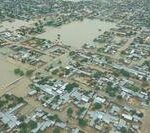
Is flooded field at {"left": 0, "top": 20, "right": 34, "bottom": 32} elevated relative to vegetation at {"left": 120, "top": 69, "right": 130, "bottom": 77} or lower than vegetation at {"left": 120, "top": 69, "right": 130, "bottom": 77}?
lower

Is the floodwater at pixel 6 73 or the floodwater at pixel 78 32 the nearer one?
the floodwater at pixel 6 73

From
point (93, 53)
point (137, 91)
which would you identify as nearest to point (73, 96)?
point (137, 91)

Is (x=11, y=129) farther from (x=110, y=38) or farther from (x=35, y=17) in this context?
(x=35, y=17)

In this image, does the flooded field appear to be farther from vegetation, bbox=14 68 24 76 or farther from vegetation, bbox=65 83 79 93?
vegetation, bbox=65 83 79 93

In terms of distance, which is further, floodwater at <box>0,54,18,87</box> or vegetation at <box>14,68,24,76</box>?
vegetation at <box>14,68,24,76</box>

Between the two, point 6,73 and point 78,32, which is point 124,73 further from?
point 78,32

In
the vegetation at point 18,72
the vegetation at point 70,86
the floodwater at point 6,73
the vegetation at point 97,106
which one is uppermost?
the vegetation at point 97,106

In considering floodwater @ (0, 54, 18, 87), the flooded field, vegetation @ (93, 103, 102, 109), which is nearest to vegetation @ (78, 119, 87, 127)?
vegetation @ (93, 103, 102, 109)

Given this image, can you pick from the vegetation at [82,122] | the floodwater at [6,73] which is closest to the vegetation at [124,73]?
the vegetation at [82,122]

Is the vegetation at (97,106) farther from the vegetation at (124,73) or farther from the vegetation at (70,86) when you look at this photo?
the vegetation at (124,73)
